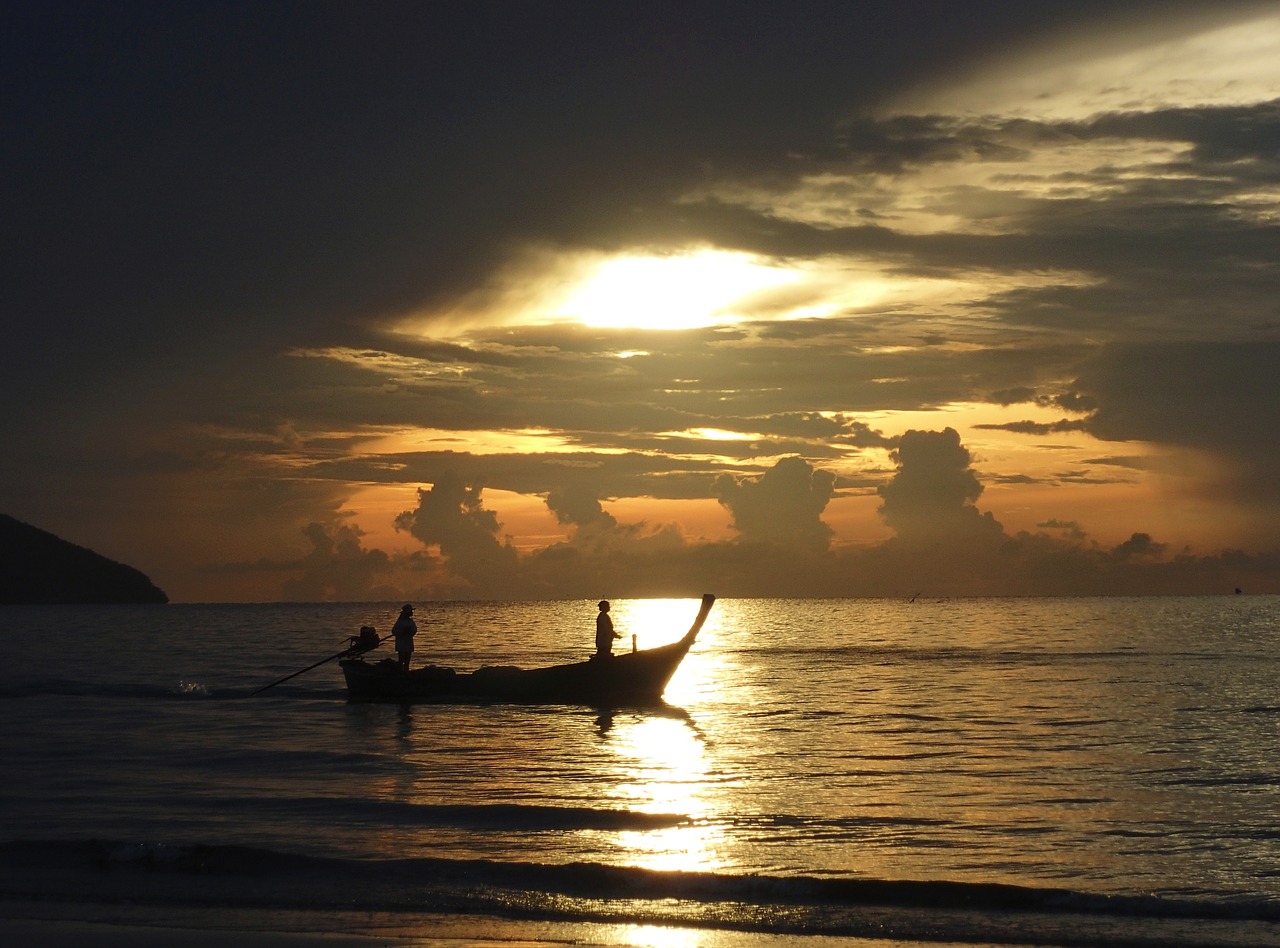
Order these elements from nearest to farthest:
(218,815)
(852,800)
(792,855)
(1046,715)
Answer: (792,855) → (218,815) → (852,800) → (1046,715)

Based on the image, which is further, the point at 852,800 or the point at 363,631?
the point at 363,631

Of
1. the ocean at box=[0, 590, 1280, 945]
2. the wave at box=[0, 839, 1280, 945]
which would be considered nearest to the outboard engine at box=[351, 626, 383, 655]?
the ocean at box=[0, 590, 1280, 945]

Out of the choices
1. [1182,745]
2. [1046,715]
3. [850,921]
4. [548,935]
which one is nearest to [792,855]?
[850,921]

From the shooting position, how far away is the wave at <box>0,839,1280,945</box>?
12148mm

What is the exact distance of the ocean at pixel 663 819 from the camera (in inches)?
500

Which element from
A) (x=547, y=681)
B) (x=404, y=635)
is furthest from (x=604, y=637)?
(x=404, y=635)

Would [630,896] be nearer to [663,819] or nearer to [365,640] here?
[663,819]

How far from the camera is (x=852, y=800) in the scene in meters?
19.6

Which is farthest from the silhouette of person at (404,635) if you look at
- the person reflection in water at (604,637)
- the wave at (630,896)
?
the wave at (630,896)

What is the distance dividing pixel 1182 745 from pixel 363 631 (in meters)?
23.9

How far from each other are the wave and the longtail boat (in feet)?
63.8

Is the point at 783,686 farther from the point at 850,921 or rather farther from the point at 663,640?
the point at 663,640

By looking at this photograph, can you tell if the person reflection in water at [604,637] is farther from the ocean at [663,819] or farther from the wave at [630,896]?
the wave at [630,896]

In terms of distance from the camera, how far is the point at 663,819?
1769 centimetres
